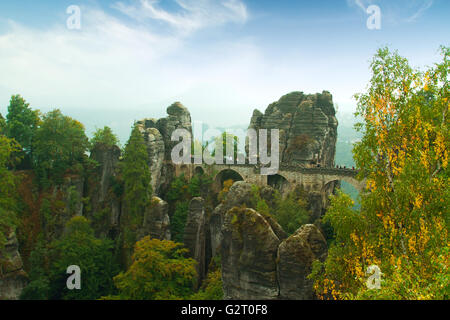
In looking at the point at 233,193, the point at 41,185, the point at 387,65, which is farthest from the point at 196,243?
the point at 387,65

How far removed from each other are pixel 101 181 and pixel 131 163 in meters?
6.74

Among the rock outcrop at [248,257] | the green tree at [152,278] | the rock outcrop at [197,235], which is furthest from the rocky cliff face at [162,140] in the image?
the rock outcrop at [248,257]

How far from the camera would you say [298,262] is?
15883 millimetres

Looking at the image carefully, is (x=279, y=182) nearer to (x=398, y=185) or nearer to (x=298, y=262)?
(x=298, y=262)

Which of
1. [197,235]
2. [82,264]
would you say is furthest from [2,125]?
[197,235]

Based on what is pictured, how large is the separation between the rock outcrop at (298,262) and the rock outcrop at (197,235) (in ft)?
45.6

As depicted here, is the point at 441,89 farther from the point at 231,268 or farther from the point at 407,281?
the point at 231,268

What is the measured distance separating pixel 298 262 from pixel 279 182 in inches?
880

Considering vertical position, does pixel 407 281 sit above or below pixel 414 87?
below

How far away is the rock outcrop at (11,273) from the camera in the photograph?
24.2 metres

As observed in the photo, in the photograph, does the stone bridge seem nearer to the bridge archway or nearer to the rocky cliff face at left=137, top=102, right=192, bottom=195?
the bridge archway

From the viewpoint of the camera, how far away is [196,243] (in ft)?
95.9

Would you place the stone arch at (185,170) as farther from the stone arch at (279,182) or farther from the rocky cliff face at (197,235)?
the rocky cliff face at (197,235)

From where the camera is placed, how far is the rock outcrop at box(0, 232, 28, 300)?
24.2 meters
